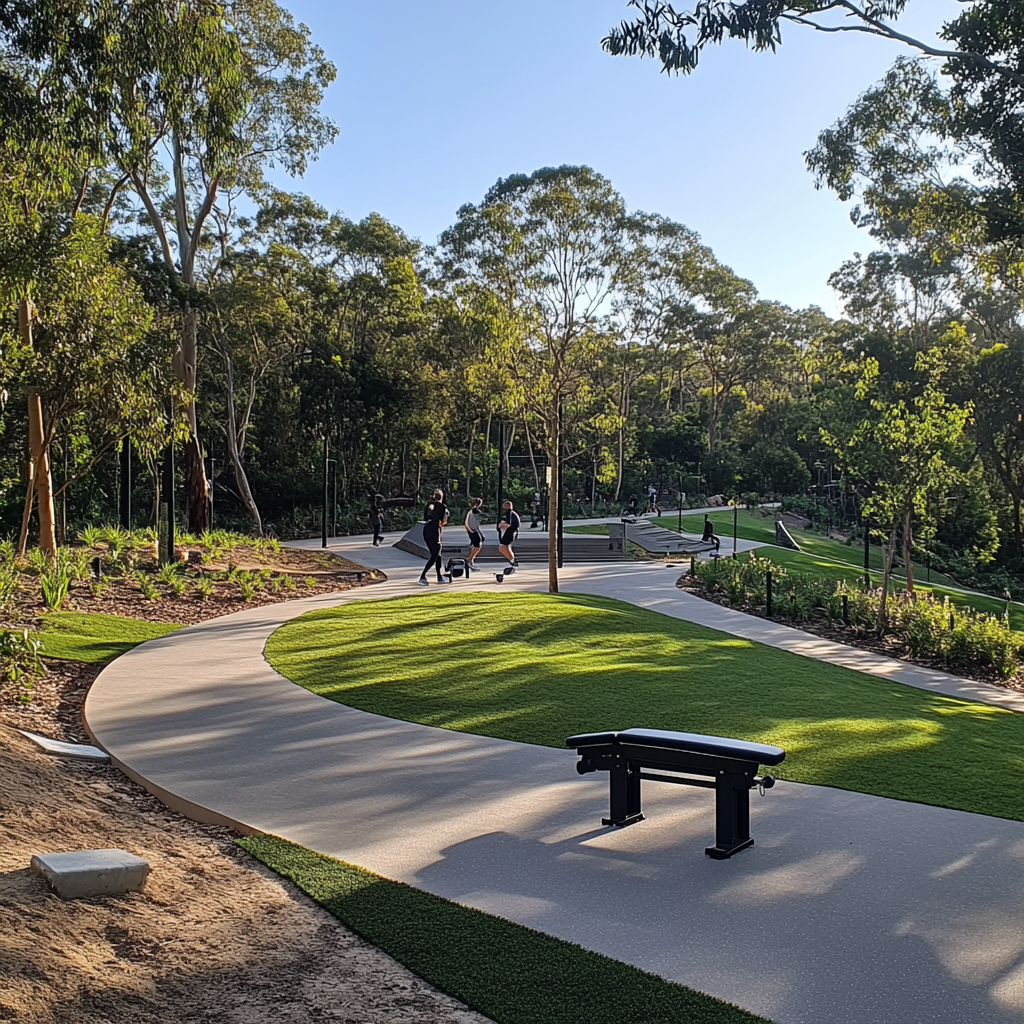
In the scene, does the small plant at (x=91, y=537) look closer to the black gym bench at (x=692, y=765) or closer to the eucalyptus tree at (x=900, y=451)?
the eucalyptus tree at (x=900, y=451)

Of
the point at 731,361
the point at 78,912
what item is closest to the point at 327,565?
the point at 78,912

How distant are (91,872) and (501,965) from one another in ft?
6.14

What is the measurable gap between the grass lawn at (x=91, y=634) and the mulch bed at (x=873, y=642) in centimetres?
981

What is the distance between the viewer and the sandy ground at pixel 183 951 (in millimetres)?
3420

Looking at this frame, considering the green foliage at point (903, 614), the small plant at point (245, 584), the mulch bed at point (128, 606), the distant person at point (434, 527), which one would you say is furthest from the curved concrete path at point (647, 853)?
the distant person at point (434, 527)

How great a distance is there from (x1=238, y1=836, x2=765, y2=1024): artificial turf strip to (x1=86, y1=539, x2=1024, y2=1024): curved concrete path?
0.44 feet

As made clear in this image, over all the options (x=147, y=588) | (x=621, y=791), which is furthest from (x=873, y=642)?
(x=147, y=588)

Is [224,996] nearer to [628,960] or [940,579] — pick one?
[628,960]

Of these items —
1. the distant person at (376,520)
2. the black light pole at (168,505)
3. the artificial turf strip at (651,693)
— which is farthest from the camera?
the distant person at (376,520)

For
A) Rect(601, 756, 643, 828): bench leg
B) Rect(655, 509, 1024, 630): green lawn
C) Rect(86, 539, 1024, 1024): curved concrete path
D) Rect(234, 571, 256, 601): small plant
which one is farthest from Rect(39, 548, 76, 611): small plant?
Rect(655, 509, 1024, 630): green lawn

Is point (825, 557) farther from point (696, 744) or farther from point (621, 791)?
point (696, 744)

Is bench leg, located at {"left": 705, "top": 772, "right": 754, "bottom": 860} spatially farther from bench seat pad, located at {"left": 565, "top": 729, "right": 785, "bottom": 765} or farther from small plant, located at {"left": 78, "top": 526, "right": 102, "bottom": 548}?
small plant, located at {"left": 78, "top": 526, "right": 102, "bottom": 548}

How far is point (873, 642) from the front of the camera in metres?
15.0

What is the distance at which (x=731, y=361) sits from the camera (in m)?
64.0
